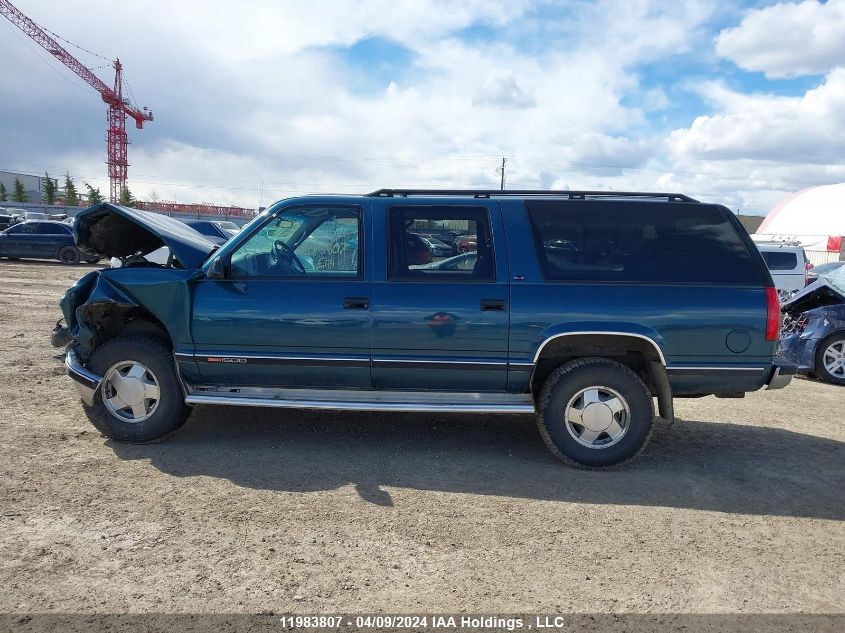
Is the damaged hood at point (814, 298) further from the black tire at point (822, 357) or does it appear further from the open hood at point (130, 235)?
the open hood at point (130, 235)

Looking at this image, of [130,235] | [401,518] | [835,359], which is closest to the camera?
[401,518]

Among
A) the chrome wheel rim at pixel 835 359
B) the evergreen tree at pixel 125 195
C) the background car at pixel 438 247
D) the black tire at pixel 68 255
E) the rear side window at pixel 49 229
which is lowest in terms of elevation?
the chrome wheel rim at pixel 835 359

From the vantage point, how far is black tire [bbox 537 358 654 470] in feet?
15.6

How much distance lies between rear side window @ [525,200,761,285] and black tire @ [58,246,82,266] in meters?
24.2

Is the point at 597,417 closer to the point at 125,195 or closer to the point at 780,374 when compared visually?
the point at 780,374

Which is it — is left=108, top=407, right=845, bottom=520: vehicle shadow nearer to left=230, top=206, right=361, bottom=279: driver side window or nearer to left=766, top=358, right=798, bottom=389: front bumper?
left=766, top=358, right=798, bottom=389: front bumper

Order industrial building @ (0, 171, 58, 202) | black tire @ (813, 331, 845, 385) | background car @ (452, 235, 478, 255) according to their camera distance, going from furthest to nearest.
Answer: industrial building @ (0, 171, 58, 202) → black tire @ (813, 331, 845, 385) → background car @ (452, 235, 478, 255)

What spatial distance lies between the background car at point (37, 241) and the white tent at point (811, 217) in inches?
1577

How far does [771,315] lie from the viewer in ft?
15.2

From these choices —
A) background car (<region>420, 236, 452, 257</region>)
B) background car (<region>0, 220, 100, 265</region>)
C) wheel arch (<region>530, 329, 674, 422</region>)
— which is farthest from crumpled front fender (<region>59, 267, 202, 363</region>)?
background car (<region>0, 220, 100, 265</region>)

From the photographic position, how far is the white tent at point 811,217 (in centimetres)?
4419

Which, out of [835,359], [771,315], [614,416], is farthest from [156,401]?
[835,359]

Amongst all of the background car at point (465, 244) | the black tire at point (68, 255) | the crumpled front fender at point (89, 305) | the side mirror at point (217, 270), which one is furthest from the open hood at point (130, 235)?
the black tire at point (68, 255)

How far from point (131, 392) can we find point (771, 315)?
188 inches
